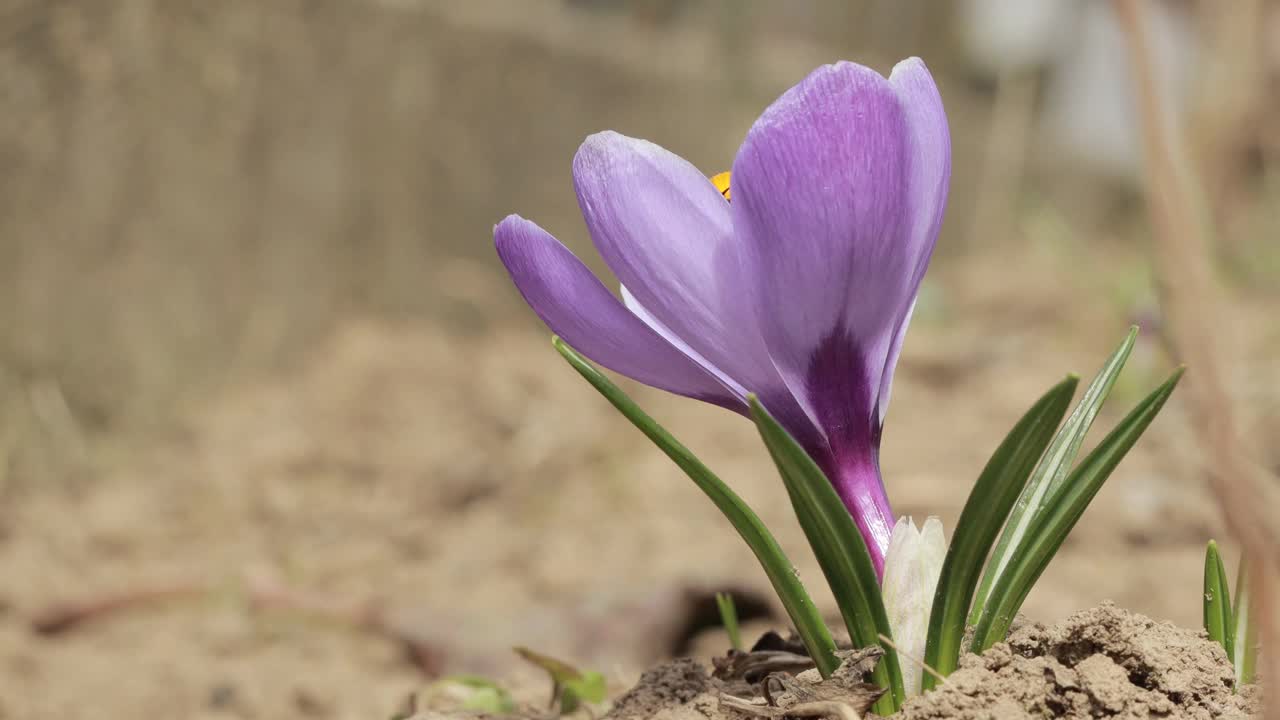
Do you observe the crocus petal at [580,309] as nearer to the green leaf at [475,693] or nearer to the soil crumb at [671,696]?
the soil crumb at [671,696]

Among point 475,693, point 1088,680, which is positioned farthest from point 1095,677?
point 475,693

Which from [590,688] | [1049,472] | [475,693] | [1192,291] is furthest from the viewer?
[475,693]

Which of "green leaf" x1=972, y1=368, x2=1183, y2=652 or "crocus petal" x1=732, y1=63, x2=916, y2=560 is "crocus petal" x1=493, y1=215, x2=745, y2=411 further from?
"green leaf" x1=972, y1=368, x2=1183, y2=652

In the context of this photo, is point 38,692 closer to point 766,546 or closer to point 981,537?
point 766,546

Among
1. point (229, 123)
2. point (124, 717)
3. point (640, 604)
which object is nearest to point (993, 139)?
point (229, 123)

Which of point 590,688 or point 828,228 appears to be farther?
point 590,688

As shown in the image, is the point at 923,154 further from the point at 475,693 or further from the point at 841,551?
the point at 475,693

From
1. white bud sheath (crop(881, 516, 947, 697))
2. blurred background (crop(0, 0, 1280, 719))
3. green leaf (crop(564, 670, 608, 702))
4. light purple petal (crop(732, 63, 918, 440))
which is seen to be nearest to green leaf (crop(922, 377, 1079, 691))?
white bud sheath (crop(881, 516, 947, 697))
